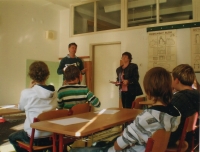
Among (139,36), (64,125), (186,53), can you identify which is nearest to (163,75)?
(64,125)

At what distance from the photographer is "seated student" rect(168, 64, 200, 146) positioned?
68.6 inches

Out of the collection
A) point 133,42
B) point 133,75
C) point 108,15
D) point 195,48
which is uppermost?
point 108,15

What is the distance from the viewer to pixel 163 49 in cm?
494

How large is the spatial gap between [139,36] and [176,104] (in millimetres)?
3594

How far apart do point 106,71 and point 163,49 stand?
1604 mm

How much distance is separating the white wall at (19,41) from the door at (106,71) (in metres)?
1.38

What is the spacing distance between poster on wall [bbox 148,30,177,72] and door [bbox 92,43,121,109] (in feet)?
2.94

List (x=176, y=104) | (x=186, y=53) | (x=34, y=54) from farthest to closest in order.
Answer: (x=34, y=54) < (x=186, y=53) < (x=176, y=104)

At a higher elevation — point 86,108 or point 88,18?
point 88,18

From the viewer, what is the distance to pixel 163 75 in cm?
137

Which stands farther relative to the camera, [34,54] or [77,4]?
[77,4]

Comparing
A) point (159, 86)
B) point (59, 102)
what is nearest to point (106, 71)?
point (59, 102)

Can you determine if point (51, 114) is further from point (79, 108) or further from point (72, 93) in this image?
point (72, 93)

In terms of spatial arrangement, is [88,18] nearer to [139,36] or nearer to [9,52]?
[139,36]
